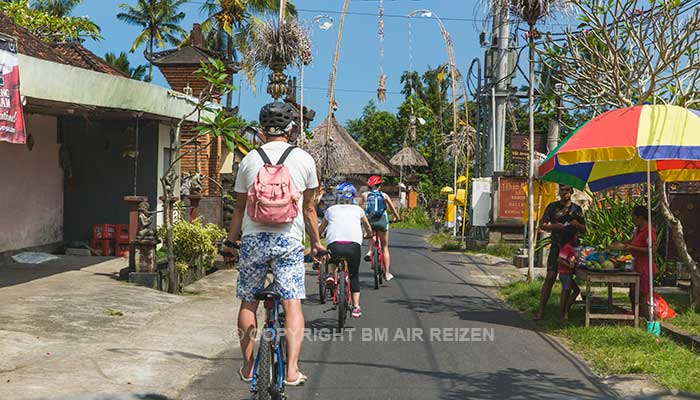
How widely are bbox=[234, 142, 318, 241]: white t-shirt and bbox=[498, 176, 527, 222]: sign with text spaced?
18.8m

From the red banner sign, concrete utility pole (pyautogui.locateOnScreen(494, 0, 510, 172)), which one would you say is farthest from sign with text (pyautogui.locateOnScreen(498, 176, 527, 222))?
the red banner sign

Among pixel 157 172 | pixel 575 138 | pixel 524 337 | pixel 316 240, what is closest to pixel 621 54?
pixel 575 138

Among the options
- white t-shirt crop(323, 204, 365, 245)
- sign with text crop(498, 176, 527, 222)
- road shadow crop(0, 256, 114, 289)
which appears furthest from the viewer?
sign with text crop(498, 176, 527, 222)

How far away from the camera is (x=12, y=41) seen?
367 inches

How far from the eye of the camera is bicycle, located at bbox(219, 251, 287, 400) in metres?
5.39

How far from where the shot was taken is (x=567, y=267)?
10211 mm

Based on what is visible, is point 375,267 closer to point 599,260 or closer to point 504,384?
point 599,260

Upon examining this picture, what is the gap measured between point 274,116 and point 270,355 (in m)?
1.68

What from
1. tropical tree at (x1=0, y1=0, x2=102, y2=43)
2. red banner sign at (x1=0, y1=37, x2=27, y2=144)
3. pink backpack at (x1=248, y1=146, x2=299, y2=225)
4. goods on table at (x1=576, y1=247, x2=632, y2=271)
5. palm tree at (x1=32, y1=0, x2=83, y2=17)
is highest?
palm tree at (x1=32, y1=0, x2=83, y2=17)

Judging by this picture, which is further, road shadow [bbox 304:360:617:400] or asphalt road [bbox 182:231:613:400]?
asphalt road [bbox 182:231:613:400]

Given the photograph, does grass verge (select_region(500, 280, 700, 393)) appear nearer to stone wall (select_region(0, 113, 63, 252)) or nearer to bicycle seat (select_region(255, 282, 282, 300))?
bicycle seat (select_region(255, 282, 282, 300))

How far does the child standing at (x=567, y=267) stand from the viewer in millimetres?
10188

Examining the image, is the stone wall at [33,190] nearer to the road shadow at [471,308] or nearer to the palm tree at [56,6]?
the road shadow at [471,308]

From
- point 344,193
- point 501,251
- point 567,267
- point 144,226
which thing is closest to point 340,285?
point 344,193
